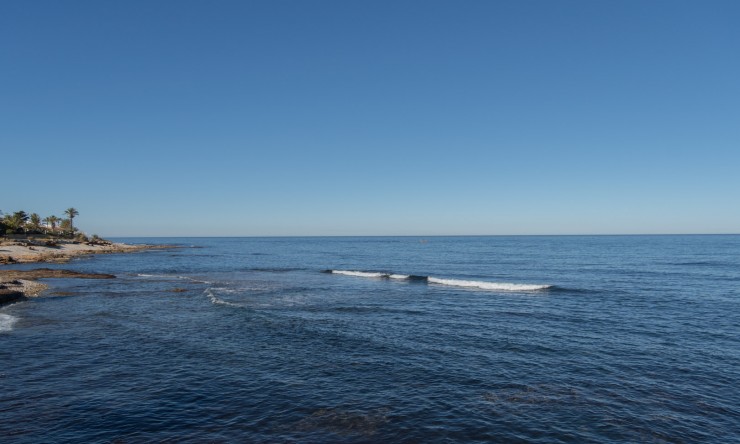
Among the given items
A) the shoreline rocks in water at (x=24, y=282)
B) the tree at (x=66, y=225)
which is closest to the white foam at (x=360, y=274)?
the shoreline rocks in water at (x=24, y=282)

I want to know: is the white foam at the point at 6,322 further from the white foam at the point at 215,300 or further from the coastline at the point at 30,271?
the white foam at the point at 215,300

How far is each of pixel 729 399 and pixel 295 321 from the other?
27.7m

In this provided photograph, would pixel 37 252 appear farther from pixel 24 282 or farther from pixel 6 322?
pixel 6 322

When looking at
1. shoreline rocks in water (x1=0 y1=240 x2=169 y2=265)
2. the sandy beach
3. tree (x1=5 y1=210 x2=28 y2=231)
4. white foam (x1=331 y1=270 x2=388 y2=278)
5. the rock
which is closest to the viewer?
the rock

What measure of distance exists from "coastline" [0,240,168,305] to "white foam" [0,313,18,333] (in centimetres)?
762

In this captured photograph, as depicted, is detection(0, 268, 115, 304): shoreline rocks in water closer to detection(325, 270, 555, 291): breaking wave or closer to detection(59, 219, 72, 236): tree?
detection(325, 270, 555, 291): breaking wave

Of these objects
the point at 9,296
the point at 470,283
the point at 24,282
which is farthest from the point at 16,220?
the point at 470,283

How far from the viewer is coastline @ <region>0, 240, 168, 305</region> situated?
148 feet

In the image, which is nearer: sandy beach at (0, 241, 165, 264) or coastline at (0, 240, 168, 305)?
coastline at (0, 240, 168, 305)

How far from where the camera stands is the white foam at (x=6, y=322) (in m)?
30.3

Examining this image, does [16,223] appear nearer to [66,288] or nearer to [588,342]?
[66,288]

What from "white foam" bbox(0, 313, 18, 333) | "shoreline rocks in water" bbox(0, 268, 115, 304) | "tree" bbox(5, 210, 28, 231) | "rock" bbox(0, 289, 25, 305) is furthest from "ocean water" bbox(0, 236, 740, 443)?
"tree" bbox(5, 210, 28, 231)

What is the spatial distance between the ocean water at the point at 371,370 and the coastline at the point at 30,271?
4618mm

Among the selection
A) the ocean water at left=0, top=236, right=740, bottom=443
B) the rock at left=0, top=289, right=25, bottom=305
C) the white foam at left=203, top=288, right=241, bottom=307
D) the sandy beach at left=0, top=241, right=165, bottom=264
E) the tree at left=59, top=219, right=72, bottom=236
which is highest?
the tree at left=59, top=219, right=72, bottom=236
